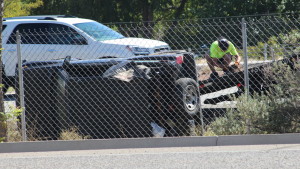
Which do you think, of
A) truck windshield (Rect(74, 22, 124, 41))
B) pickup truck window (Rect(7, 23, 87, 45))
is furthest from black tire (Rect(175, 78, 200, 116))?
truck windshield (Rect(74, 22, 124, 41))

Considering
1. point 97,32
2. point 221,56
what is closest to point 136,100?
point 221,56

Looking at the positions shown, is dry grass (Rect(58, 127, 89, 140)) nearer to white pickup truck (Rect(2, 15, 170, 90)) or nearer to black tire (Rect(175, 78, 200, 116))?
black tire (Rect(175, 78, 200, 116))

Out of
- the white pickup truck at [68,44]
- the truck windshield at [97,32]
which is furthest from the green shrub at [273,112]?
the truck windshield at [97,32]

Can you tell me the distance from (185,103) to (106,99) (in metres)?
1.15

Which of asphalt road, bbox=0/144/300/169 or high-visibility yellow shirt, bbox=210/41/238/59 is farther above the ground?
asphalt road, bbox=0/144/300/169

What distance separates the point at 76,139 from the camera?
816 centimetres

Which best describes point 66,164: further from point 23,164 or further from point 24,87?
point 24,87

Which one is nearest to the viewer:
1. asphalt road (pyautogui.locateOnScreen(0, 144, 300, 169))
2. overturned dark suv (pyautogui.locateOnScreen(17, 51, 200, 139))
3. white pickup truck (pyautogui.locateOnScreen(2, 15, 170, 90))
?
asphalt road (pyautogui.locateOnScreen(0, 144, 300, 169))

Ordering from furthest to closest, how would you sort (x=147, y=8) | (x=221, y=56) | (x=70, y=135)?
(x=147, y=8) → (x=221, y=56) → (x=70, y=135)

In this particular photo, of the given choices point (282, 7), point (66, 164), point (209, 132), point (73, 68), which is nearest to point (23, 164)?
point (66, 164)

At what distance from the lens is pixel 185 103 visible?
8625mm

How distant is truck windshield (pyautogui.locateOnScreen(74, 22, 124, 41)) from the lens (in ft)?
46.4

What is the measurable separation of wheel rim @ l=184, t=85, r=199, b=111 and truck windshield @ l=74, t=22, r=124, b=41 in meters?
5.49

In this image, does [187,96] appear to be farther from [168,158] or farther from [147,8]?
[147,8]
